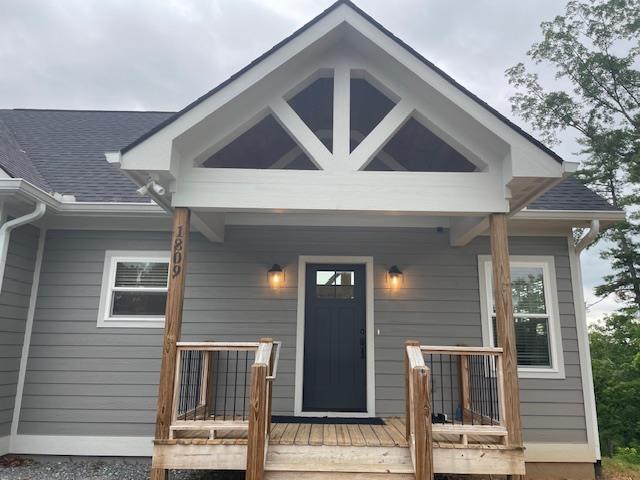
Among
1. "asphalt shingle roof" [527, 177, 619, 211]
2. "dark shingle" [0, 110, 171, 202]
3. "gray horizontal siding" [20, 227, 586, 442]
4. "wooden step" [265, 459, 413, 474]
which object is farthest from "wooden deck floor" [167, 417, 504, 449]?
"dark shingle" [0, 110, 171, 202]

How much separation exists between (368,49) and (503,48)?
696 inches

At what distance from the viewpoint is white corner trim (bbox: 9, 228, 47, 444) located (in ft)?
17.8

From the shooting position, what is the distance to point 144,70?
1045 inches

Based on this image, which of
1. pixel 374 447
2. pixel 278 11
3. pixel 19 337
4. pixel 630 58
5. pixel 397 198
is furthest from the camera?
pixel 278 11

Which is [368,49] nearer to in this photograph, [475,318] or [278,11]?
[475,318]

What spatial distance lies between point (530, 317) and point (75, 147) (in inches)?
296

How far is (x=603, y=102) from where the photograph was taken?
13.4m

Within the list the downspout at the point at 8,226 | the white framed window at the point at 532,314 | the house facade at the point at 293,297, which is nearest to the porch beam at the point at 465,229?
the house facade at the point at 293,297

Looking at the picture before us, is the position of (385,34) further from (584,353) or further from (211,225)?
(584,353)

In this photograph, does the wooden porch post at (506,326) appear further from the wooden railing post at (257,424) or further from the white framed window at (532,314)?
the wooden railing post at (257,424)

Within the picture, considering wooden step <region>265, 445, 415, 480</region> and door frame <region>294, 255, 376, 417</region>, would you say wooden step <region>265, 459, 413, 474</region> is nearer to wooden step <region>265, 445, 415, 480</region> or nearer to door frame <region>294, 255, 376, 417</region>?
wooden step <region>265, 445, 415, 480</region>

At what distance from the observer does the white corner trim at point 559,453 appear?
533 cm

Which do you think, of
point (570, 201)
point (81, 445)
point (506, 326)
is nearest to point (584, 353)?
point (570, 201)

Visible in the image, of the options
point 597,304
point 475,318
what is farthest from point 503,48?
point 475,318
